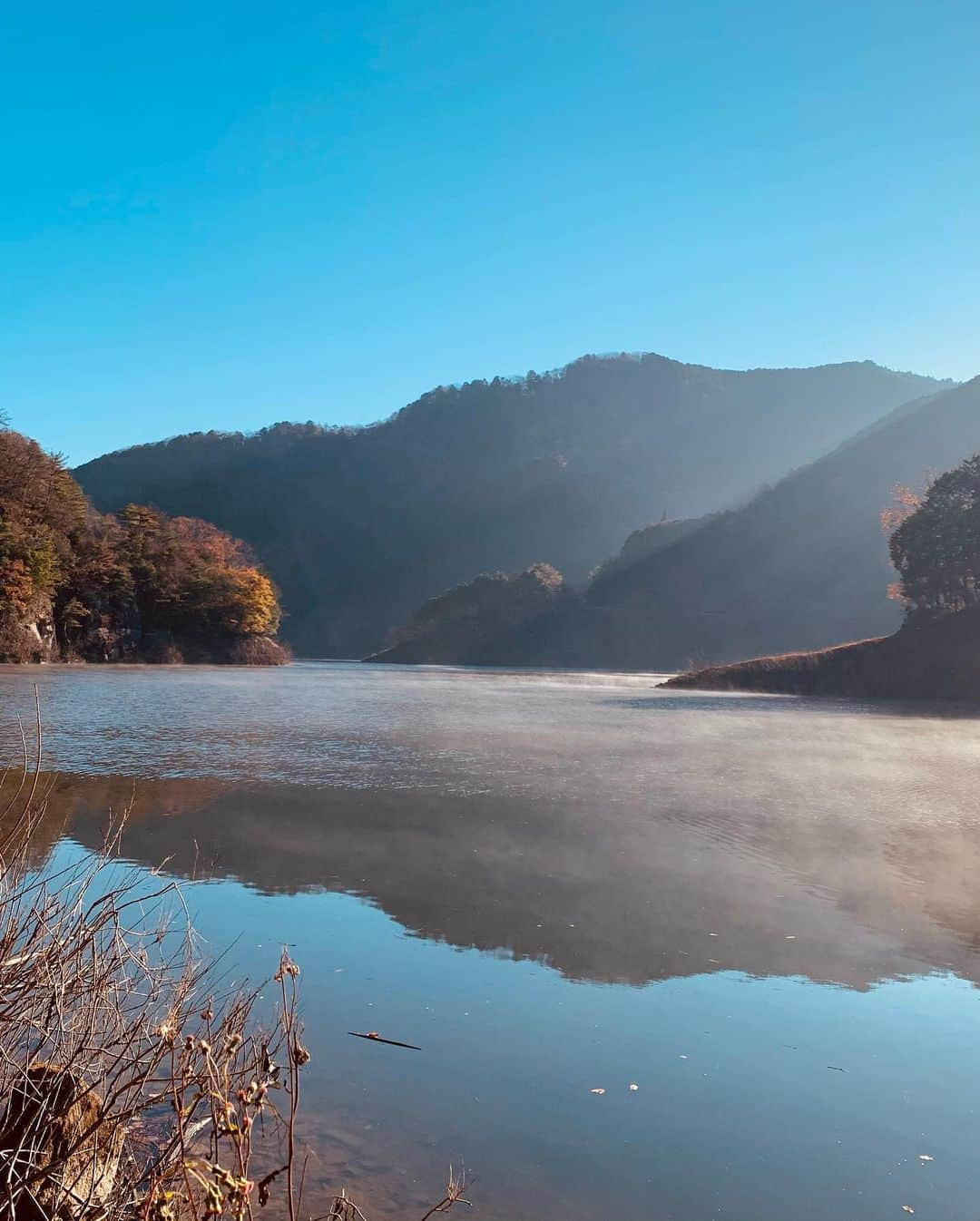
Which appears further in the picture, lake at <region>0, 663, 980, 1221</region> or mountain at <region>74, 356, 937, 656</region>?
mountain at <region>74, 356, 937, 656</region>

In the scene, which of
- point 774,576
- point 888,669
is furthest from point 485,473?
point 888,669

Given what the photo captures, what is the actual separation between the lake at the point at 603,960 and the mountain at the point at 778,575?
62.4 m

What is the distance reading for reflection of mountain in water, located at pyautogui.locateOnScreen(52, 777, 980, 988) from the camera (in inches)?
187

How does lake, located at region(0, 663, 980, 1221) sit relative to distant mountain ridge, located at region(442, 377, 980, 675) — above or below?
below

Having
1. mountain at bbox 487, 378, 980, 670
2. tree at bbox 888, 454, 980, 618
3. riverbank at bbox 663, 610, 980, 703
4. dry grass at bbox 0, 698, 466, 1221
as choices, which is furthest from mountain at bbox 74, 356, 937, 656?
dry grass at bbox 0, 698, 466, 1221

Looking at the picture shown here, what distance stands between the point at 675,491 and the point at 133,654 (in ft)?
330

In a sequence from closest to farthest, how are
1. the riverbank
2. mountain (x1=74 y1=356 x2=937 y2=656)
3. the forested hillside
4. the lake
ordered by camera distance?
the lake → the riverbank → the forested hillside → mountain (x1=74 y1=356 x2=937 y2=656)

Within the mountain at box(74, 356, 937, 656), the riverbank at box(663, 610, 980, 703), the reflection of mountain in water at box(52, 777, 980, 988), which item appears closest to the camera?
the reflection of mountain in water at box(52, 777, 980, 988)

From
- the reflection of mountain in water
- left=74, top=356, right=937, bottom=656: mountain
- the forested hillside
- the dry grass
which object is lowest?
the reflection of mountain in water

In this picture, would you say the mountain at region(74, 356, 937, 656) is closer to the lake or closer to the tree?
the tree

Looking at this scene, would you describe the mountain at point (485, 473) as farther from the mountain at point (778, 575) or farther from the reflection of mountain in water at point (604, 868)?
the reflection of mountain in water at point (604, 868)

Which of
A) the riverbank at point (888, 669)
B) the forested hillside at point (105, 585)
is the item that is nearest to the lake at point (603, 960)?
the riverbank at point (888, 669)

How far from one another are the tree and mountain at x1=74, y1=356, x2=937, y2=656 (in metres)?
83.3

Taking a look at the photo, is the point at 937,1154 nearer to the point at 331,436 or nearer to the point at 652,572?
the point at 652,572
